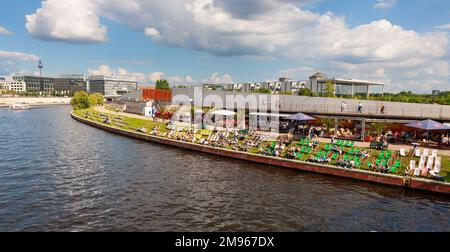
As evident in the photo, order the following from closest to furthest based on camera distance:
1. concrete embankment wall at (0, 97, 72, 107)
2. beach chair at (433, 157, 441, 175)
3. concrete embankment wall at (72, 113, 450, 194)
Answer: concrete embankment wall at (72, 113, 450, 194)
beach chair at (433, 157, 441, 175)
concrete embankment wall at (0, 97, 72, 107)

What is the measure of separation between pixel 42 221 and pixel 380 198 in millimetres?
21347

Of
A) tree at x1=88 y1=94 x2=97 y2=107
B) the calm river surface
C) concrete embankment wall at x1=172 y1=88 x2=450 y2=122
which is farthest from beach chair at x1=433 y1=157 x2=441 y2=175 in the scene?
tree at x1=88 y1=94 x2=97 y2=107

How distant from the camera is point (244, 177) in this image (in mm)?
26109

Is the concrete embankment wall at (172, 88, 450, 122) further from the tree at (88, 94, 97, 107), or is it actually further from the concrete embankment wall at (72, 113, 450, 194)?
the tree at (88, 94, 97, 107)

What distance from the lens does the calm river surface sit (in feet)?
55.5

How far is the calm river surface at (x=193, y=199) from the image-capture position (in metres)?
16.9

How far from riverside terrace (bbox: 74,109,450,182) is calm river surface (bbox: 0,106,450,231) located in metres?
1.90

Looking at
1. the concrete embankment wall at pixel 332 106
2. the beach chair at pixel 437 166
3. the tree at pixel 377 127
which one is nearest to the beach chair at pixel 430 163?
the beach chair at pixel 437 166

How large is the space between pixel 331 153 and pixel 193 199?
14.9m

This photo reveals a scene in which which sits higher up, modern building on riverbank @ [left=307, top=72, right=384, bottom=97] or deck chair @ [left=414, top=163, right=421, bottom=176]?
modern building on riverbank @ [left=307, top=72, right=384, bottom=97]

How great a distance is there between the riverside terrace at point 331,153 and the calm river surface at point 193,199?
1.90 m

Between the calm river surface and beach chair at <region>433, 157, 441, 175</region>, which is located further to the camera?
beach chair at <region>433, 157, 441, 175</region>
